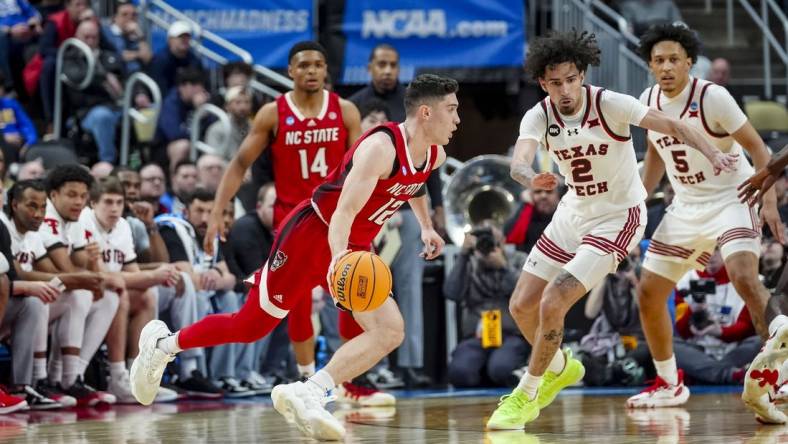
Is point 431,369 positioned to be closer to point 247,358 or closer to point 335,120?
point 247,358

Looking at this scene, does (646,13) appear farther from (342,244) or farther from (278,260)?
(342,244)

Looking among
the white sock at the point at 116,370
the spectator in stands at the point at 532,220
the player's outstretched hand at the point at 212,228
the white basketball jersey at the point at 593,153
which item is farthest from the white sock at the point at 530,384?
the spectator in stands at the point at 532,220

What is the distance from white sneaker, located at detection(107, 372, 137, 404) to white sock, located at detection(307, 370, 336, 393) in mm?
3429

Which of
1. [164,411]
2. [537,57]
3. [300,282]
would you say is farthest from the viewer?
[164,411]

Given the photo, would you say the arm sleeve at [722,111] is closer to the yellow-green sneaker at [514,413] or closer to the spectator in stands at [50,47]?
the yellow-green sneaker at [514,413]

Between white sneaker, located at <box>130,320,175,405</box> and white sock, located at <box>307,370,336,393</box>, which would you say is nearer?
white sock, located at <box>307,370,336,393</box>

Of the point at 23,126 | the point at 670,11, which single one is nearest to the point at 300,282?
the point at 23,126

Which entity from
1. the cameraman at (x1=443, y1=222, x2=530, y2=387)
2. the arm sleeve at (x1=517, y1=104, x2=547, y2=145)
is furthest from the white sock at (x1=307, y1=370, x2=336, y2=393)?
the cameraman at (x1=443, y1=222, x2=530, y2=387)

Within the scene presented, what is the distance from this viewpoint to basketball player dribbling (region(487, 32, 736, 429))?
7367 millimetres

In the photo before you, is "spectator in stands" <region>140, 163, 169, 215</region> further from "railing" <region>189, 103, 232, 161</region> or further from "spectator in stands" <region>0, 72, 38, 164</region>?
"spectator in stands" <region>0, 72, 38, 164</region>

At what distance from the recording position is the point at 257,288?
709cm

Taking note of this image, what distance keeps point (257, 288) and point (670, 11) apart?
11384 mm

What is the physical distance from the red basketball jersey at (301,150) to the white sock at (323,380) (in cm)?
256

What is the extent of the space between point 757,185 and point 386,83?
13.8 feet
